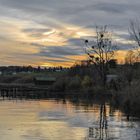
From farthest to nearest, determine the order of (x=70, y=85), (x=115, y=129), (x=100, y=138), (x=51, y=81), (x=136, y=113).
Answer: (x=51, y=81) < (x=70, y=85) < (x=136, y=113) < (x=115, y=129) < (x=100, y=138)

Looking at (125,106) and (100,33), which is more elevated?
(100,33)

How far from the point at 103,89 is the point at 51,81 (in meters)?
67.7

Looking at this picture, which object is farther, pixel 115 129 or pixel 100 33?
pixel 100 33

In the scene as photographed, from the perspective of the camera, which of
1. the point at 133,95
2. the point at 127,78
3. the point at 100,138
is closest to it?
the point at 100,138

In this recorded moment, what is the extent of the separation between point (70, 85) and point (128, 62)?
23.2 metres

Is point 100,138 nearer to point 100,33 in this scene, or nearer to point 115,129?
point 115,129

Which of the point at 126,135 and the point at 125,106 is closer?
the point at 126,135

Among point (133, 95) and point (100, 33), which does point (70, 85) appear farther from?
point (133, 95)

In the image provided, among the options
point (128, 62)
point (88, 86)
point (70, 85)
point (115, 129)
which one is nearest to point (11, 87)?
point (70, 85)

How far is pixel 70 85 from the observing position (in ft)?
476

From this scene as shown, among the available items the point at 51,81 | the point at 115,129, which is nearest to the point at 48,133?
the point at 115,129

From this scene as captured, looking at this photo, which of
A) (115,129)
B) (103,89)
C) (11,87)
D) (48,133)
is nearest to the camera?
(48,133)

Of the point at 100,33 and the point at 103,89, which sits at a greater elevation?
the point at 100,33

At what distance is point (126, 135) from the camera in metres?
28.8
